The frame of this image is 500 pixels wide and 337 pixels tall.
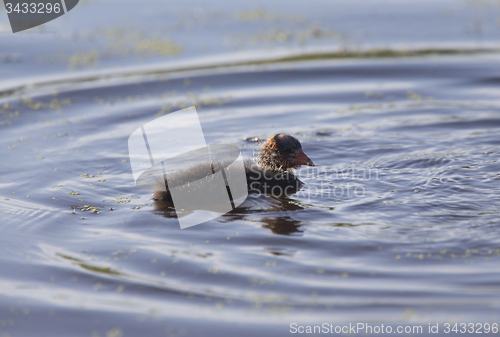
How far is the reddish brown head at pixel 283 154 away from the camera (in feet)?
19.1

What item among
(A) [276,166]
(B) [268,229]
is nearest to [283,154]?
(A) [276,166]

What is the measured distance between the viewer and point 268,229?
4699 millimetres

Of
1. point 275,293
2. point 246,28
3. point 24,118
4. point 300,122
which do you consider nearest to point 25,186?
point 24,118

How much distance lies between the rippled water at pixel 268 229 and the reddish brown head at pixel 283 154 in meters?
0.28

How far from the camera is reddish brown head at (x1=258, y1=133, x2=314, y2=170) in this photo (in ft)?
19.1

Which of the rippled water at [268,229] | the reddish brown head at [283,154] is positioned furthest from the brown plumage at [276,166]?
the rippled water at [268,229]

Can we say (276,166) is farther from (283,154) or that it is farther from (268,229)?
(268,229)

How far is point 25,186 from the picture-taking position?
5805mm

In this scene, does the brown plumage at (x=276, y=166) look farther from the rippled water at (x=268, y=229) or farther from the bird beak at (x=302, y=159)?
the rippled water at (x=268, y=229)

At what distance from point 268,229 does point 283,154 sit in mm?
1400

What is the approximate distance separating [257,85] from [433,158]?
4557 mm

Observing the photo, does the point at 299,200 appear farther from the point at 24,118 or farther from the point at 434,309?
the point at 24,118

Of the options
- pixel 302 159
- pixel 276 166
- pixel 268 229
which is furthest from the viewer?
pixel 276 166

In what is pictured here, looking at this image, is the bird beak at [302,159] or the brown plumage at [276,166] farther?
the bird beak at [302,159]
